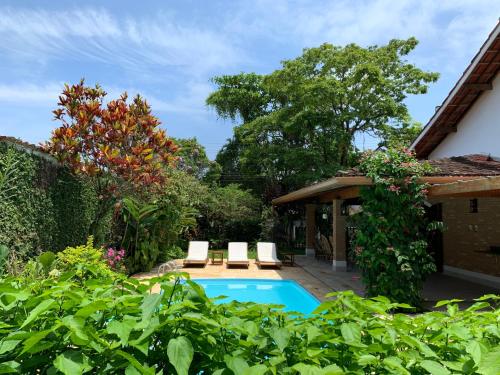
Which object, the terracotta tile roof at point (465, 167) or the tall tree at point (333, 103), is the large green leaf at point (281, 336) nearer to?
the terracotta tile roof at point (465, 167)

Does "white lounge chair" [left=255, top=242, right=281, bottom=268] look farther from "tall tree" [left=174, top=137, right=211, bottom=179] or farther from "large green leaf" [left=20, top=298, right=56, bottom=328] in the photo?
"large green leaf" [left=20, top=298, right=56, bottom=328]

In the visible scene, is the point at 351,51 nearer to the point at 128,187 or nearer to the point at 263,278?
the point at 263,278

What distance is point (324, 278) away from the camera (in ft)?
50.2

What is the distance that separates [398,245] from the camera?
32.3ft

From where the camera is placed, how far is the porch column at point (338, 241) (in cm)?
1720

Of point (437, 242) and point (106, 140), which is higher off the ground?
point (106, 140)

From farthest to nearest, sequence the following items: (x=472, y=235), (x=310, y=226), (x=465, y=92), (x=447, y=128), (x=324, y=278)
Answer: (x=310, y=226) → (x=447, y=128) → (x=324, y=278) → (x=472, y=235) → (x=465, y=92)

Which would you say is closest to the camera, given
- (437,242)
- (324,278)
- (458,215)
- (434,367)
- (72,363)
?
(72,363)

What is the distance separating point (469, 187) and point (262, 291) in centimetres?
868

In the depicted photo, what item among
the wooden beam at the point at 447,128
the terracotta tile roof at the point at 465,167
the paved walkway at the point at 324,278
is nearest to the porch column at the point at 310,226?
the paved walkway at the point at 324,278

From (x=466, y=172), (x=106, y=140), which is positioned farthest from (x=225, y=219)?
(x=466, y=172)

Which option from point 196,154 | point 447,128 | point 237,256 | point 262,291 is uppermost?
point 196,154

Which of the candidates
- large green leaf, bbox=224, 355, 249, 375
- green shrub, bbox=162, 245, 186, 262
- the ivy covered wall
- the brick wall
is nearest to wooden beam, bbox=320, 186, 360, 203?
the brick wall

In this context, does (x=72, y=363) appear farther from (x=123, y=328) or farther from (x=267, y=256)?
(x=267, y=256)
